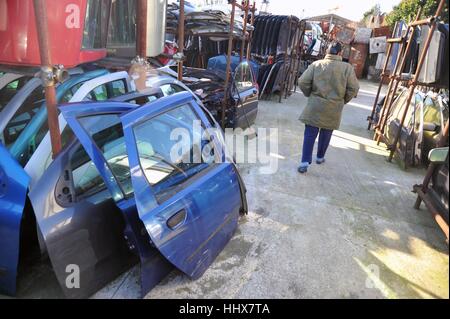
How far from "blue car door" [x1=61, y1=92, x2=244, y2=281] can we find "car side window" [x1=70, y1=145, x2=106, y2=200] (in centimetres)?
17

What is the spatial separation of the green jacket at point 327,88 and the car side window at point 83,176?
3029 millimetres

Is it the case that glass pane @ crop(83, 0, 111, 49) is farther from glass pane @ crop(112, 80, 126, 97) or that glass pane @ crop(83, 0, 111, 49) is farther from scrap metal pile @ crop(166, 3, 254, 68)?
scrap metal pile @ crop(166, 3, 254, 68)

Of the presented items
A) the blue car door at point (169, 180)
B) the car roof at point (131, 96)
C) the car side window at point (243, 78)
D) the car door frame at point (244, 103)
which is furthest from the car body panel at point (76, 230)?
the car side window at point (243, 78)

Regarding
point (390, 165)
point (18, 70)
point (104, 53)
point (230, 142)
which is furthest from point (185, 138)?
point (390, 165)

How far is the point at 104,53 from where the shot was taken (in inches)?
142

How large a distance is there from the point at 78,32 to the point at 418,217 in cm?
392

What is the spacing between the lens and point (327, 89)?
13.9 feet

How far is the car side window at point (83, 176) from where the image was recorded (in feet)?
7.06

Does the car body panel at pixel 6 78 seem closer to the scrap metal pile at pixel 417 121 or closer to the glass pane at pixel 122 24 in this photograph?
the glass pane at pixel 122 24

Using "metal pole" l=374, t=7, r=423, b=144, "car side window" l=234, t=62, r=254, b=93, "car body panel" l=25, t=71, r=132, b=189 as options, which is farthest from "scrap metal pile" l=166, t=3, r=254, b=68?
"car body panel" l=25, t=71, r=132, b=189

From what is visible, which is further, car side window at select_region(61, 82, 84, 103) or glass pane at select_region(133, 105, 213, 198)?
car side window at select_region(61, 82, 84, 103)

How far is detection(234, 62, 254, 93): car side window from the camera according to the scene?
625 cm

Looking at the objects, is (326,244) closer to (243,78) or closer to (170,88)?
(170,88)
